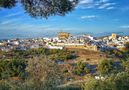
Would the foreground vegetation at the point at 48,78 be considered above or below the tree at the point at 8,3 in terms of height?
below

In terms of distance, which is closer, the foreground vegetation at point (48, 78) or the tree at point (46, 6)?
the tree at point (46, 6)

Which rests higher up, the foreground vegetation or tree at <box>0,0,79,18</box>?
tree at <box>0,0,79,18</box>

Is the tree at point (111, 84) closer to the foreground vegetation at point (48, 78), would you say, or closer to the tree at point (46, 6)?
the foreground vegetation at point (48, 78)

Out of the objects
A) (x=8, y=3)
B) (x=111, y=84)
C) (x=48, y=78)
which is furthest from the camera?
(x=48, y=78)

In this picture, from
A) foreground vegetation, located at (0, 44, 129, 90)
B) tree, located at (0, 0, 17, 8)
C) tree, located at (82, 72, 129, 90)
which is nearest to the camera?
tree, located at (0, 0, 17, 8)

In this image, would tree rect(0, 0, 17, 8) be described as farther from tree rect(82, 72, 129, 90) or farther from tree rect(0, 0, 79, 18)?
tree rect(82, 72, 129, 90)

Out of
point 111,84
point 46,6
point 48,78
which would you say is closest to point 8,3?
point 46,6

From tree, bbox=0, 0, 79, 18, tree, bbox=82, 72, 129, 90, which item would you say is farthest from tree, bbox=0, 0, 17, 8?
tree, bbox=82, 72, 129, 90

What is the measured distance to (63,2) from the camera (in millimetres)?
3197

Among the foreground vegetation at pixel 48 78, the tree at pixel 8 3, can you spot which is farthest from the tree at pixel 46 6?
the foreground vegetation at pixel 48 78

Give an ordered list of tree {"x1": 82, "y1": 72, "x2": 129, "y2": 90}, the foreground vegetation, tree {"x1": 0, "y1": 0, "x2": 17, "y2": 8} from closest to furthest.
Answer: tree {"x1": 0, "y1": 0, "x2": 17, "y2": 8}
tree {"x1": 82, "y1": 72, "x2": 129, "y2": 90}
the foreground vegetation

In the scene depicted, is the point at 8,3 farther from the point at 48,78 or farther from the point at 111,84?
the point at 48,78

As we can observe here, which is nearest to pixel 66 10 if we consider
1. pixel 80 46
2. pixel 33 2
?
pixel 33 2

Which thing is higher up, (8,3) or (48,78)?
(8,3)
